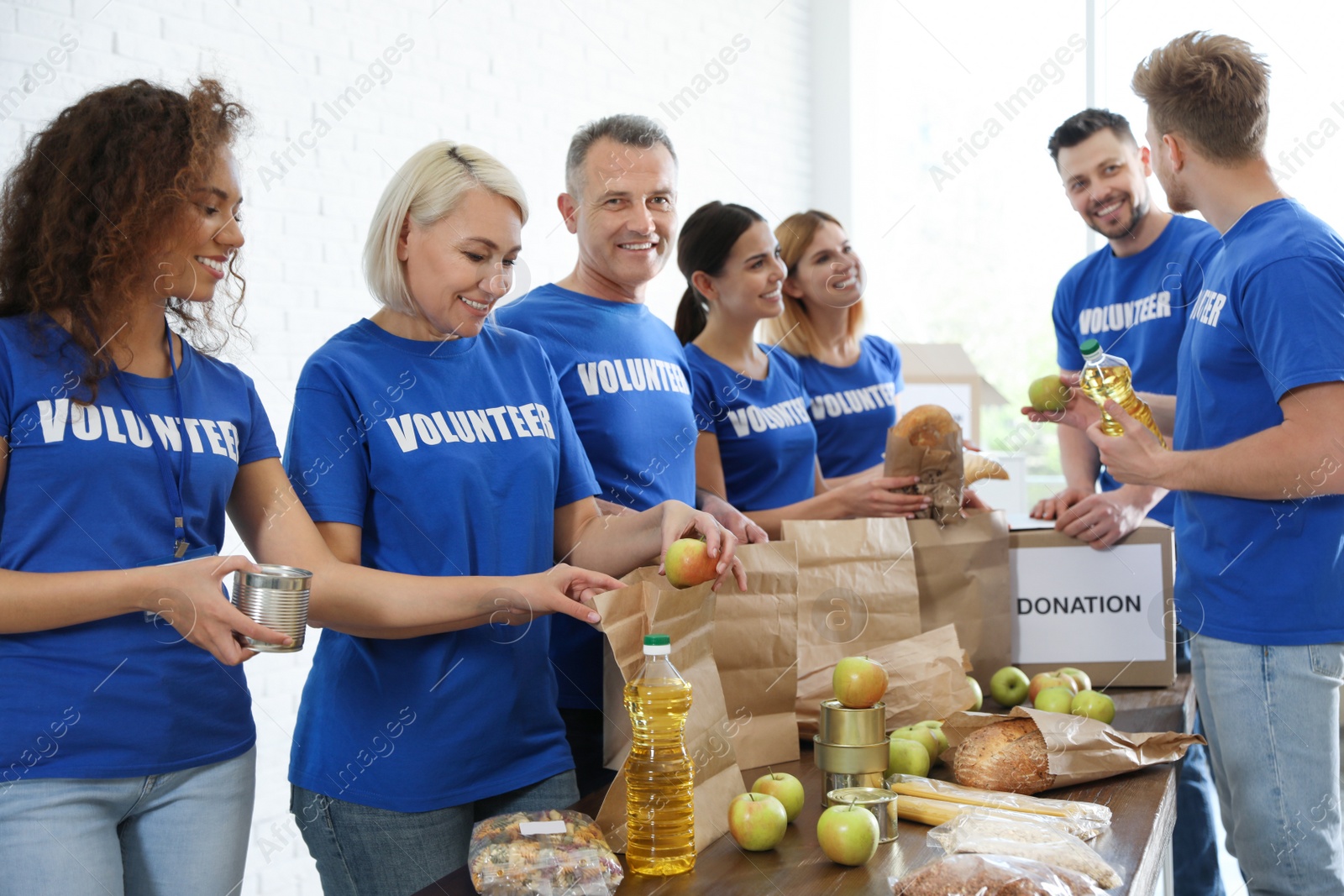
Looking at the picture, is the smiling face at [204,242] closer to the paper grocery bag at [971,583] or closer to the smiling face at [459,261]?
the smiling face at [459,261]

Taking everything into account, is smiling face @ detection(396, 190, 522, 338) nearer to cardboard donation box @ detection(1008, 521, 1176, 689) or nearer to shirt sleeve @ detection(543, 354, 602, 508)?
shirt sleeve @ detection(543, 354, 602, 508)

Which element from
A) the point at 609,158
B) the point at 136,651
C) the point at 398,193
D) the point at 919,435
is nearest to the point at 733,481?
the point at 919,435

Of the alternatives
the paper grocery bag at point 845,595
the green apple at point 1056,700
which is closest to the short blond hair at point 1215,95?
the paper grocery bag at point 845,595

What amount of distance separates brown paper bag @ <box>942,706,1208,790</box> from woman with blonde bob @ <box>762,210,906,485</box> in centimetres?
139

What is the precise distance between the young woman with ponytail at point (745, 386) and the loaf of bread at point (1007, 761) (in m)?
0.78

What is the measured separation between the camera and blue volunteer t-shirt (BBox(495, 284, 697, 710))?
1.87m

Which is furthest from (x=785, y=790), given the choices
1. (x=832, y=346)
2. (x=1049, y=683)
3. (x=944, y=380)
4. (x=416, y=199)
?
(x=944, y=380)

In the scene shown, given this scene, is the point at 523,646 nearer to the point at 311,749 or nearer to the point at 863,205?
the point at 311,749

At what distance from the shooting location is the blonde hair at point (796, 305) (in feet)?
9.47

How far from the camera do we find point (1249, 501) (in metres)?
1.77

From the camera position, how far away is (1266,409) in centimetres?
176

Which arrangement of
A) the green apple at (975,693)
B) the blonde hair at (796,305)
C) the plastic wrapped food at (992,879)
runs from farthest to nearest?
1. the blonde hair at (796,305)
2. the green apple at (975,693)
3. the plastic wrapped food at (992,879)

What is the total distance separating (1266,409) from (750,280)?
1.13 m

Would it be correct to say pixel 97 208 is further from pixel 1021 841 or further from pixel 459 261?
pixel 1021 841
